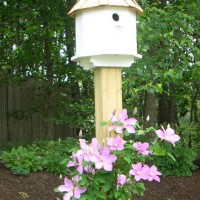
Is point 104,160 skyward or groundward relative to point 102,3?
groundward

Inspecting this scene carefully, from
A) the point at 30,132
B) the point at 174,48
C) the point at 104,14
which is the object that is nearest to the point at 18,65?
the point at 30,132

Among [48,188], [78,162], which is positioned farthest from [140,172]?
[48,188]

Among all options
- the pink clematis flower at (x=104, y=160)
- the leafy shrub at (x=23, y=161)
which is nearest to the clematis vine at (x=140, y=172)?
the pink clematis flower at (x=104, y=160)

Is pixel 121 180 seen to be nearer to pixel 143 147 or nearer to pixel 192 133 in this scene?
pixel 143 147

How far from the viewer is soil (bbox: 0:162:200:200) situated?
5.32 meters

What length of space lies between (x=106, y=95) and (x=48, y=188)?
3.03 m

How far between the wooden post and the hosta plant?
0.20 metres

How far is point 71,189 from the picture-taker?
2629 millimetres

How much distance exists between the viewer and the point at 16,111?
33.3 ft

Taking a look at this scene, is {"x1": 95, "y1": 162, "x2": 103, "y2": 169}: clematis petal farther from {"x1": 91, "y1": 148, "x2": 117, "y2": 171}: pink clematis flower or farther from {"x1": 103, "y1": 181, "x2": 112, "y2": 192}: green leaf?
{"x1": 103, "y1": 181, "x2": 112, "y2": 192}: green leaf

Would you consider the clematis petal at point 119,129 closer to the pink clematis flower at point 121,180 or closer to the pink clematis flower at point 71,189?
the pink clematis flower at point 121,180

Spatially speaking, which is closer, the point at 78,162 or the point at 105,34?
the point at 78,162

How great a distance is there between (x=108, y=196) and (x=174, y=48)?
289cm

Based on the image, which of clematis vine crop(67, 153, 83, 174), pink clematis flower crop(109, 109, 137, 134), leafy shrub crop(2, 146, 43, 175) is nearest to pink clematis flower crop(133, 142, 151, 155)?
pink clematis flower crop(109, 109, 137, 134)
